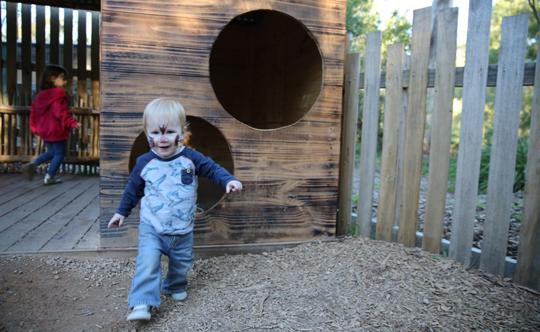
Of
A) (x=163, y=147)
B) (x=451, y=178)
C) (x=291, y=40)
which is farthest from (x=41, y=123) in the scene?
(x=451, y=178)

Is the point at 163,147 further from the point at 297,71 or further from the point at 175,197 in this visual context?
the point at 297,71

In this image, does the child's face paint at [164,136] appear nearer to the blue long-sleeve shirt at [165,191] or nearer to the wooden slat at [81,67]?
the blue long-sleeve shirt at [165,191]

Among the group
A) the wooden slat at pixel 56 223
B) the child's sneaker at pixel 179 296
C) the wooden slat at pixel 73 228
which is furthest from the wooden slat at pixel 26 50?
the child's sneaker at pixel 179 296

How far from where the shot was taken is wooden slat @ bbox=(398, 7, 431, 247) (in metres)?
2.98

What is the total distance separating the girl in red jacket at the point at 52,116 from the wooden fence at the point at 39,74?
131cm

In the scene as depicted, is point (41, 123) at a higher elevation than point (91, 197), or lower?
higher

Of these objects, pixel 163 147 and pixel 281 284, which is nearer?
pixel 163 147

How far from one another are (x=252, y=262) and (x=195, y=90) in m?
1.28

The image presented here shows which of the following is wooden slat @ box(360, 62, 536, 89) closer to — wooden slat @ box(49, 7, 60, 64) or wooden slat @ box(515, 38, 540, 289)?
wooden slat @ box(515, 38, 540, 289)

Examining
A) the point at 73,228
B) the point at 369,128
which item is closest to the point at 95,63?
the point at 73,228

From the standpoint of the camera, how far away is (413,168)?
307 centimetres

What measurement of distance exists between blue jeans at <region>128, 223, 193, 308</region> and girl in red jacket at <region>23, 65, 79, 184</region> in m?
4.08

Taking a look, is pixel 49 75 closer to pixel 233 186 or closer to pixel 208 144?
pixel 208 144

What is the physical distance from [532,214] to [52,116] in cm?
578
